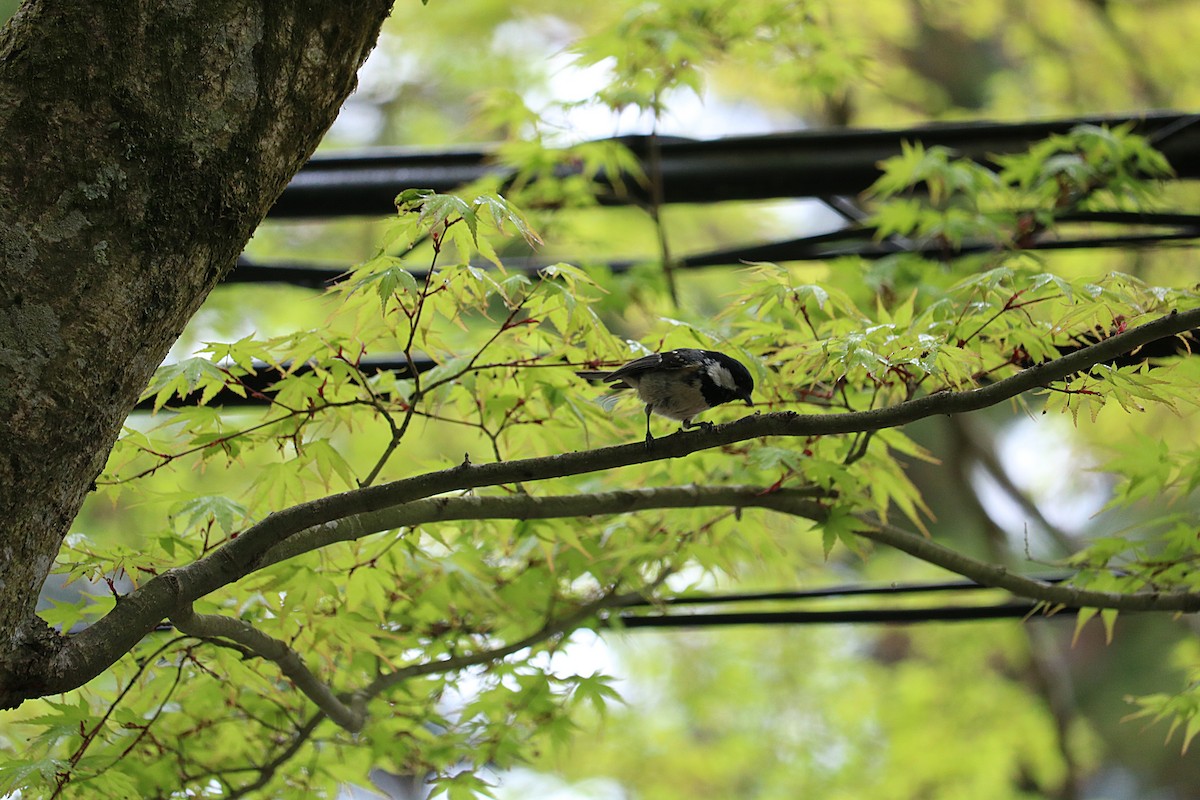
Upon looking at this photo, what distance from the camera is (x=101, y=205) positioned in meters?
1.52

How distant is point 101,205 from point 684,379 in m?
1.33

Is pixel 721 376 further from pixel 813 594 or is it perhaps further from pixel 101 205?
pixel 101 205

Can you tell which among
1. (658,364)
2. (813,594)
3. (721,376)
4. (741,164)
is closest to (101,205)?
(658,364)

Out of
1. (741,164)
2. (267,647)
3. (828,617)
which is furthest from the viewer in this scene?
(741,164)

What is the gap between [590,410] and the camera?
242cm

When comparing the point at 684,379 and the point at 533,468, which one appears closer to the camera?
the point at 533,468

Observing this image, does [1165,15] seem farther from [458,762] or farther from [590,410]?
[458,762]

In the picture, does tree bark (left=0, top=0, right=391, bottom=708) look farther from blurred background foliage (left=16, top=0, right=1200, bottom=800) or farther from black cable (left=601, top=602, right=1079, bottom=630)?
blurred background foliage (left=16, top=0, right=1200, bottom=800)

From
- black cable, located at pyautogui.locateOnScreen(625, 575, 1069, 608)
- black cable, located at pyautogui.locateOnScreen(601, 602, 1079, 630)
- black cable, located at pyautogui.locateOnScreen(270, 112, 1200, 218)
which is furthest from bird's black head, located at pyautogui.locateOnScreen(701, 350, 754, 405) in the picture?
black cable, located at pyautogui.locateOnScreen(270, 112, 1200, 218)

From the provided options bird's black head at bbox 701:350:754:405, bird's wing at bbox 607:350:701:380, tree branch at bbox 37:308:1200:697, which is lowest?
tree branch at bbox 37:308:1200:697

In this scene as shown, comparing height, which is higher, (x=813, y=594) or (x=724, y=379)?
(x=724, y=379)

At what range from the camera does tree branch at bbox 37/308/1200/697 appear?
5.38 feet

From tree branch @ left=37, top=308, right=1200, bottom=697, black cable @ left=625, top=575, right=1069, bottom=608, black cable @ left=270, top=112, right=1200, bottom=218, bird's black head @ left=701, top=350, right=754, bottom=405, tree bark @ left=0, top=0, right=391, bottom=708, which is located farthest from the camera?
black cable @ left=270, top=112, right=1200, bottom=218

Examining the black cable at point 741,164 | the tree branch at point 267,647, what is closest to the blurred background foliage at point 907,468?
the black cable at point 741,164
